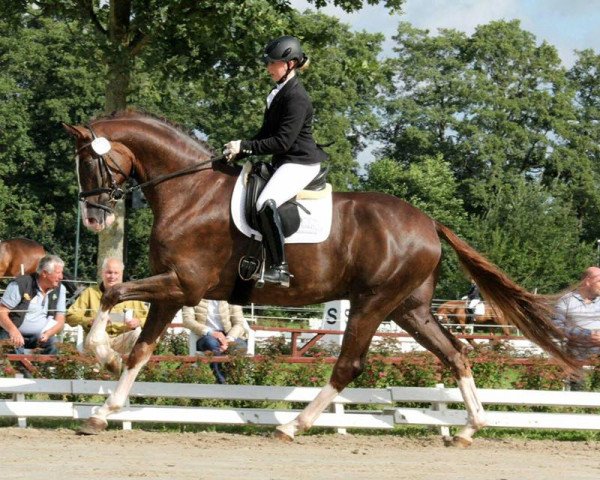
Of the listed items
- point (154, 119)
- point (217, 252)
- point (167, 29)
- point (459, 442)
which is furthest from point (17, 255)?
point (459, 442)

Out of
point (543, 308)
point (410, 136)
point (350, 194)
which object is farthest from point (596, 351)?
point (410, 136)

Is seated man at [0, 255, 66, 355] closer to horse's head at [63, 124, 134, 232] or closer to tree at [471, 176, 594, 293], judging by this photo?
horse's head at [63, 124, 134, 232]

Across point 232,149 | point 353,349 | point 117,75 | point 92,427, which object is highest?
point 117,75

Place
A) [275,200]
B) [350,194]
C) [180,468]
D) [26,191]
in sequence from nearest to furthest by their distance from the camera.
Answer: [180,468]
[275,200]
[350,194]
[26,191]

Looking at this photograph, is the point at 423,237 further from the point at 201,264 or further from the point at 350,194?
the point at 201,264

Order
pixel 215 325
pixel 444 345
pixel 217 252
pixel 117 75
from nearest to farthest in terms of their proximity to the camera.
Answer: pixel 217 252, pixel 444 345, pixel 215 325, pixel 117 75

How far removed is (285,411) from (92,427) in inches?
68.8

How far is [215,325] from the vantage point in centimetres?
1204

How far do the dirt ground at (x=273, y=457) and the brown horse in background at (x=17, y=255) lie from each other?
517 inches

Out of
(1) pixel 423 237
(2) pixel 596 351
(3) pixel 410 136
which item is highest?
(3) pixel 410 136

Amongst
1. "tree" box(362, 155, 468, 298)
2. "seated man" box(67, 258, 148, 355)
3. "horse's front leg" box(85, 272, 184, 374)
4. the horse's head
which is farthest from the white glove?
"tree" box(362, 155, 468, 298)

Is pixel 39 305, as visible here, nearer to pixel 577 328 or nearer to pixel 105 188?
pixel 105 188

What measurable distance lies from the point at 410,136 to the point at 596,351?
4906 cm

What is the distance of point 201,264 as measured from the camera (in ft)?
29.0
